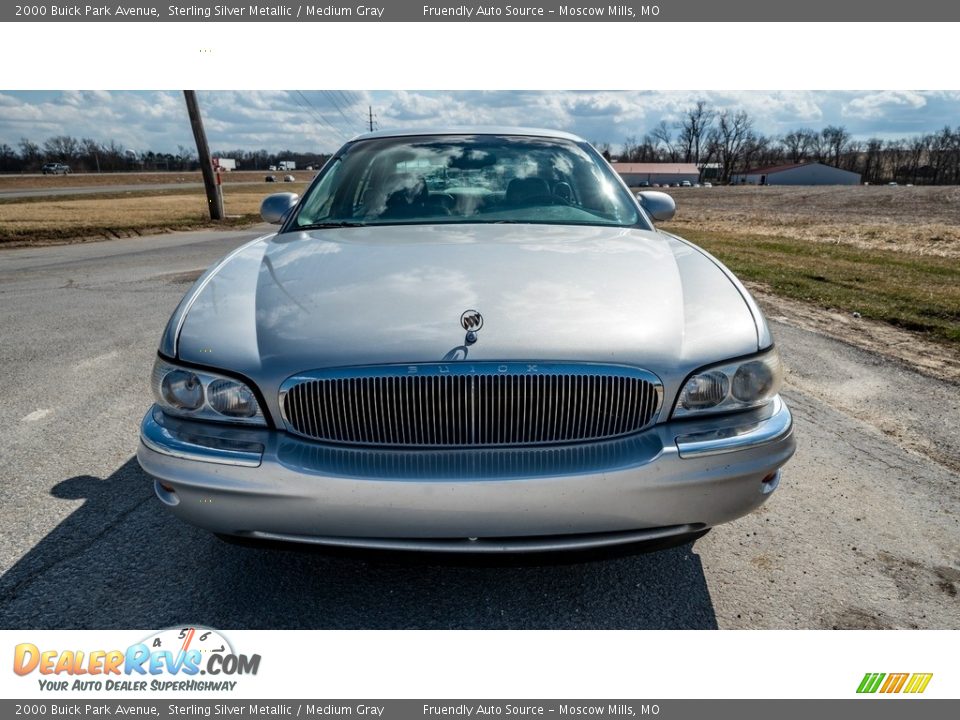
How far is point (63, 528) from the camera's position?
2607 millimetres

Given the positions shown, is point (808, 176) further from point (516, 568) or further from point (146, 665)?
point (146, 665)

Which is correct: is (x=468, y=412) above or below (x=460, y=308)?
below

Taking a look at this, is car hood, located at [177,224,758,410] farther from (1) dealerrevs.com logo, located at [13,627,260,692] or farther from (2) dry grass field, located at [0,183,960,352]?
(2) dry grass field, located at [0,183,960,352]

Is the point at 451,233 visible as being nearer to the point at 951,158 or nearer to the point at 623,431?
the point at 623,431

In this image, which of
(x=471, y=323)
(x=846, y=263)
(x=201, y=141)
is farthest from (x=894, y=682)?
(x=201, y=141)

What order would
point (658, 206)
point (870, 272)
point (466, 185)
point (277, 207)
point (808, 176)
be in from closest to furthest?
1. point (466, 185)
2. point (277, 207)
3. point (658, 206)
4. point (870, 272)
5. point (808, 176)

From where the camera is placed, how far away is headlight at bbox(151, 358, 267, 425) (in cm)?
198

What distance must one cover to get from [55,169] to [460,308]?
313ft

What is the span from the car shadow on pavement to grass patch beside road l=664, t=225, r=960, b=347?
15.3ft

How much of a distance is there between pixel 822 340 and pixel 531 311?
4438mm

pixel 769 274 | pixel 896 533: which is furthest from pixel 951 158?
pixel 896 533

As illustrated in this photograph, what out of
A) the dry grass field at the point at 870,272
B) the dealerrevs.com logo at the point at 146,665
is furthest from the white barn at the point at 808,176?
the dealerrevs.com logo at the point at 146,665

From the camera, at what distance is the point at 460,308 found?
206 centimetres

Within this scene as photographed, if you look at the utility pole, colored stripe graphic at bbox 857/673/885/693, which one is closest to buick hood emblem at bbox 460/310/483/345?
colored stripe graphic at bbox 857/673/885/693
